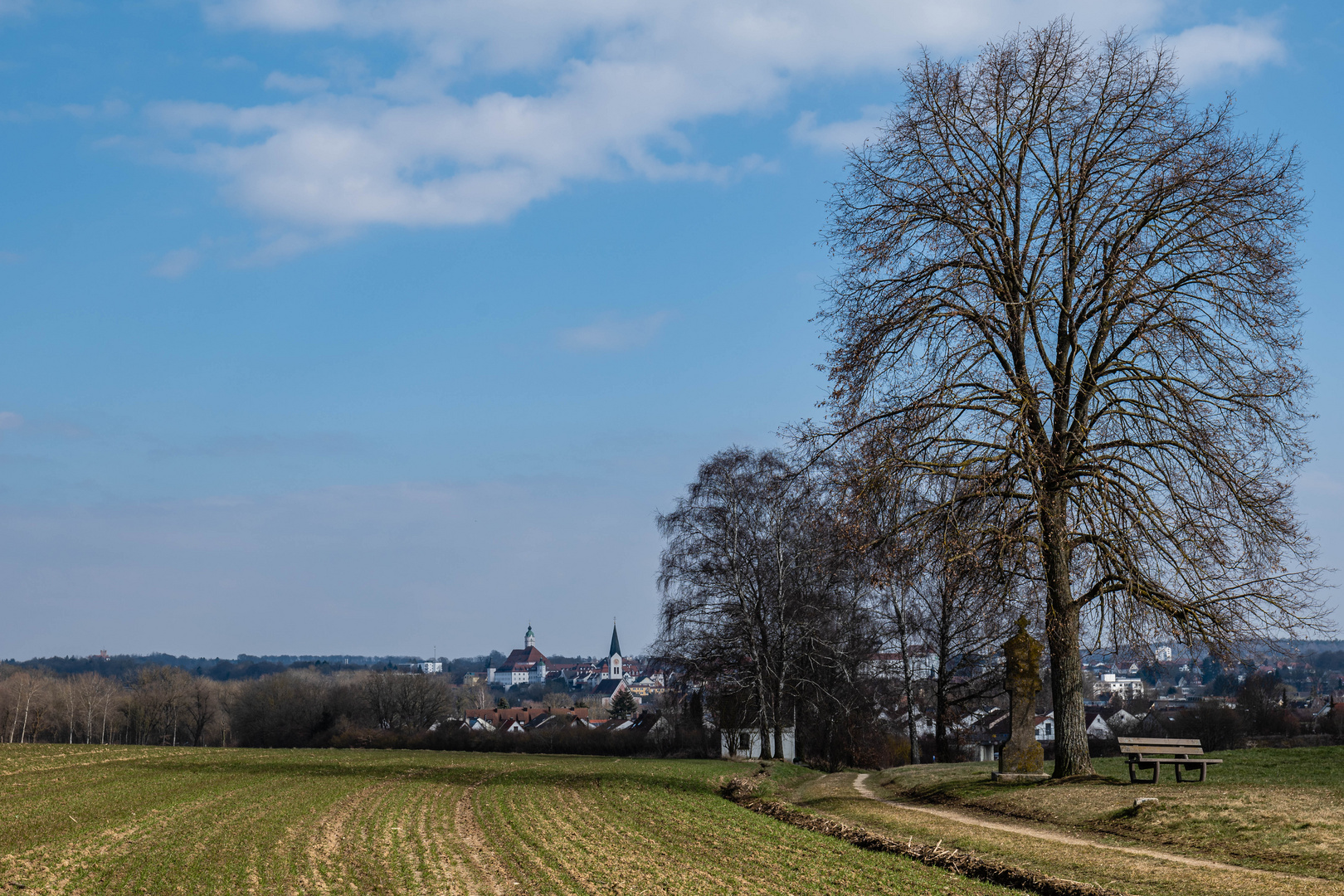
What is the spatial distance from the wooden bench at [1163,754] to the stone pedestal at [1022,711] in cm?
251

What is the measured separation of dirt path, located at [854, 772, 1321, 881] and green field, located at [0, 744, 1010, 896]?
2.90m

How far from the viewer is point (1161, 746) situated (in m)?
19.4

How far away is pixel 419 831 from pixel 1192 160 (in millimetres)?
18875

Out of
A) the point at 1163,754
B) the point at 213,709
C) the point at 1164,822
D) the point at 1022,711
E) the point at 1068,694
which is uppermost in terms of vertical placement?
the point at 1068,694

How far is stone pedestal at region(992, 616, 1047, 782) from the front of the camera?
71.1ft

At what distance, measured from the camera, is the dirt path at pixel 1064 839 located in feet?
39.7

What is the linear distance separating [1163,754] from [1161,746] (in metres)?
0.22

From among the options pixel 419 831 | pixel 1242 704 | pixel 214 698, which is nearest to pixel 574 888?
pixel 419 831

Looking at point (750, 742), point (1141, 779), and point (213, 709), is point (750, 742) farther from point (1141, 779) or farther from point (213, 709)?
point (213, 709)

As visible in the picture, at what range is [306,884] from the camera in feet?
40.4

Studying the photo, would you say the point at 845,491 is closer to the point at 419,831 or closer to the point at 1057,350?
the point at 1057,350

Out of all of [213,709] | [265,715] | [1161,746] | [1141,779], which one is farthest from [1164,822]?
[213,709]

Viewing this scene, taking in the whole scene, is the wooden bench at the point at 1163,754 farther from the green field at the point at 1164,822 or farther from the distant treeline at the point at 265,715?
the distant treeline at the point at 265,715

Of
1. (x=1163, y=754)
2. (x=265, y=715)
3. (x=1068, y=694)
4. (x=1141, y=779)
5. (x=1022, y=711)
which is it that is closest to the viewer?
(x=1163, y=754)
